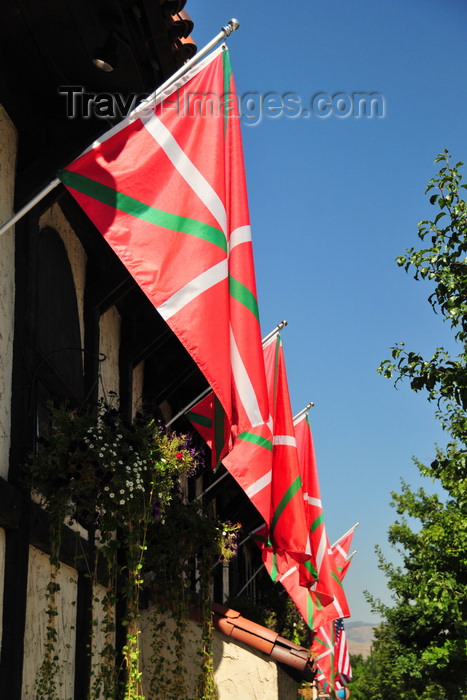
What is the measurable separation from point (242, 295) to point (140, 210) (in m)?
0.94

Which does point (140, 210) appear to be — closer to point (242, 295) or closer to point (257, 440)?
point (242, 295)

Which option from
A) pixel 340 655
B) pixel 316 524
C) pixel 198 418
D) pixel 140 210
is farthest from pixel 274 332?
pixel 340 655

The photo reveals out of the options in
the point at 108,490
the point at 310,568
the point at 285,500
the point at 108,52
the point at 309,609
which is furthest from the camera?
the point at 309,609

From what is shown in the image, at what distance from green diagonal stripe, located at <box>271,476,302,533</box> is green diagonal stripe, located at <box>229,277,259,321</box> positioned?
4130 mm

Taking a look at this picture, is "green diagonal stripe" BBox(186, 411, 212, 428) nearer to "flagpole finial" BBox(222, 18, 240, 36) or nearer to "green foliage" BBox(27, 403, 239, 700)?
"green foliage" BBox(27, 403, 239, 700)

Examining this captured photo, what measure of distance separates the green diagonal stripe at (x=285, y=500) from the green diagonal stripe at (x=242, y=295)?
13.5ft

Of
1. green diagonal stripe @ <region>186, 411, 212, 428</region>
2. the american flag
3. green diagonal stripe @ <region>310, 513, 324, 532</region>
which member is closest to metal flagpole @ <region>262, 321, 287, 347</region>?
green diagonal stripe @ <region>186, 411, 212, 428</region>

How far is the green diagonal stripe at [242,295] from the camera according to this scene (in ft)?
20.0

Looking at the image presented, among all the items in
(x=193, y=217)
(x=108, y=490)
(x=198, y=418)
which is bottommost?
(x=108, y=490)

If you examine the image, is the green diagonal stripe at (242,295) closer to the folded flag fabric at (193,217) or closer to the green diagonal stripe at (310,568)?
the folded flag fabric at (193,217)

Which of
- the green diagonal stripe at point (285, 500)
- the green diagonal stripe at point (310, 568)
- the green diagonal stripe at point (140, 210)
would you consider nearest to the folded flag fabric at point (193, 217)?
the green diagonal stripe at point (140, 210)

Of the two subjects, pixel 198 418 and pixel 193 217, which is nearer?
pixel 193 217

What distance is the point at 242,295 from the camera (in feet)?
20.1

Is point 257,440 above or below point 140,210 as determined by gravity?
below
